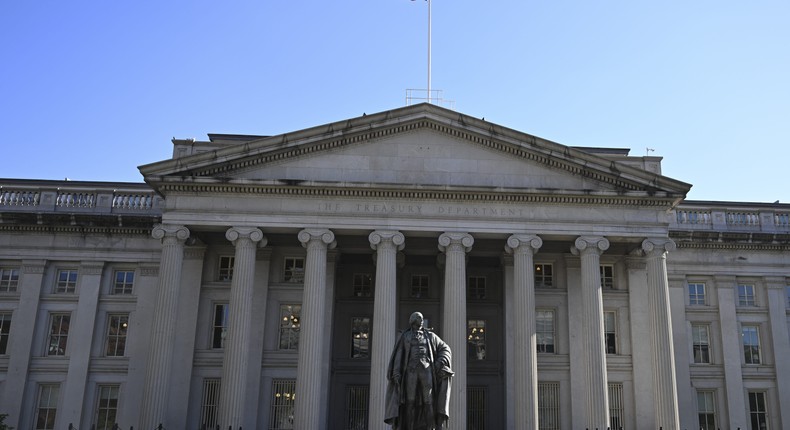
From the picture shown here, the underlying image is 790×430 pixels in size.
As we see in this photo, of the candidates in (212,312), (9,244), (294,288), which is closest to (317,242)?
(294,288)

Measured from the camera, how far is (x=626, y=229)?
113 feet

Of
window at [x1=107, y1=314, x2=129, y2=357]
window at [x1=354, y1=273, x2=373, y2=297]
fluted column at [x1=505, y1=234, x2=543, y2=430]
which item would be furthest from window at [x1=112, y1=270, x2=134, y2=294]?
fluted column at [x1=505, y1=234, x2=543, y2=430]

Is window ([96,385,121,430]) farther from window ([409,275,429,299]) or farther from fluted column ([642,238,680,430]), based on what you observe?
fluted column ([642,238,680,430])

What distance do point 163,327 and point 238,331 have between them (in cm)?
305

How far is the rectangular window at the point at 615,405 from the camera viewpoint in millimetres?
35625

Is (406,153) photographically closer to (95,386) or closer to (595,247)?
(595,247)

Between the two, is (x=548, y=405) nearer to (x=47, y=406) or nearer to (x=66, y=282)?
(x=47, y=406)

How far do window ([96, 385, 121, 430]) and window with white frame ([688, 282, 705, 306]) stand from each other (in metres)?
28.0

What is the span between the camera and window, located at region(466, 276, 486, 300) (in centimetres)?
3947

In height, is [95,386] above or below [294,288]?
below

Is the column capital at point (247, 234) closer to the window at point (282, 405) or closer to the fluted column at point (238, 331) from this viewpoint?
the fluted column at point (238, 331)

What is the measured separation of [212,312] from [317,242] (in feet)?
22.9

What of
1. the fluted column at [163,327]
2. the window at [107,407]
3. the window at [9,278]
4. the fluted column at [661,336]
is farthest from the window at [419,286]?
the window at [9,278]

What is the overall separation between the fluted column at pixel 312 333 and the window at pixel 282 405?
227cm
